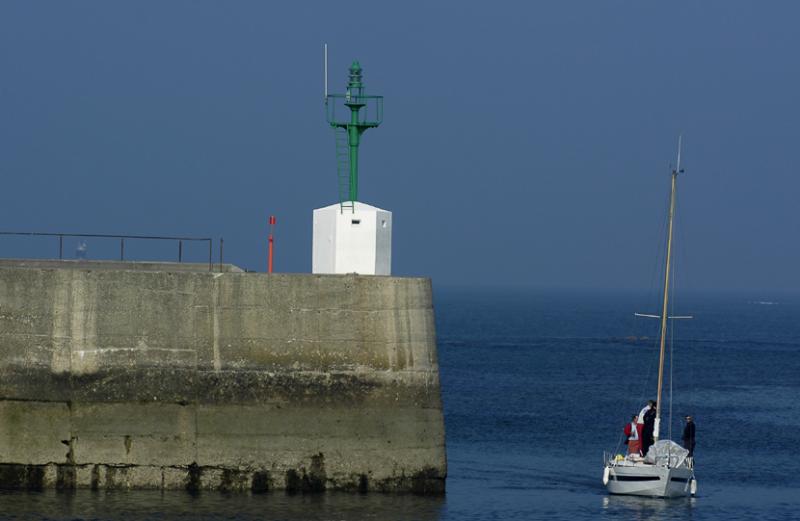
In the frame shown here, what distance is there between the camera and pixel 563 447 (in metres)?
38.8

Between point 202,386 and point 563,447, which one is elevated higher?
point 202,386

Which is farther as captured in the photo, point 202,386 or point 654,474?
point 654,474

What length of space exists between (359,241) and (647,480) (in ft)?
25.9

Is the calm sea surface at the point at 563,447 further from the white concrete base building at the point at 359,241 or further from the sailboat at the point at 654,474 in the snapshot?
the white concrete base building at the point at 359,241

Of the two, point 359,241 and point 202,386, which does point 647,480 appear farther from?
point 202,386

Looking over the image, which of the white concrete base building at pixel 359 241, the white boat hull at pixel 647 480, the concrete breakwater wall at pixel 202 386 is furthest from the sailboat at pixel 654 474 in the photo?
the white concrete base building at pixel 359 241

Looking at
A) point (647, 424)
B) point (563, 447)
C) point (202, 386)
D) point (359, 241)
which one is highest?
point (359, 241)

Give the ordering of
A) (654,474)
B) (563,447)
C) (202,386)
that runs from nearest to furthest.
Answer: (202,386)
(654,474)
(563,447)

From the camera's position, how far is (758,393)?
56.4 meters

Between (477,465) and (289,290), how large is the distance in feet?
28.5

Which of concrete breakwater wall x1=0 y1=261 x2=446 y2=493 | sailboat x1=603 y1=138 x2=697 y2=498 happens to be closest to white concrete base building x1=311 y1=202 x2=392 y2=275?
concrete breakwater wall x1=0 y1=261 x2=446 y2=493

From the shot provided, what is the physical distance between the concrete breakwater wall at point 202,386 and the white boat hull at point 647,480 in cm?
492

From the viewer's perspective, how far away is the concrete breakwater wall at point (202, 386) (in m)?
27.2

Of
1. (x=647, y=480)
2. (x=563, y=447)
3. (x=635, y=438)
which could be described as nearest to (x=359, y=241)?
(x=635, y=438)
